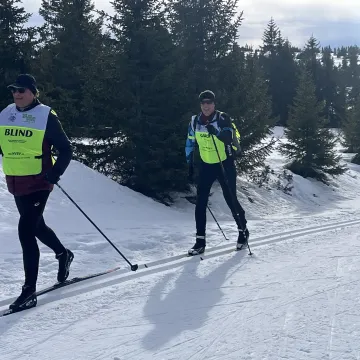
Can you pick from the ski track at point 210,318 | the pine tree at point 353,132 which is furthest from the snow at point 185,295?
the pine tree at point 353,132

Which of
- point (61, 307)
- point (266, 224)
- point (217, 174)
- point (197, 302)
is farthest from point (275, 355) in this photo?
point (266, 224)

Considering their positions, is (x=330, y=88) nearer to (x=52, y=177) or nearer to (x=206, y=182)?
(x=206, y=182)

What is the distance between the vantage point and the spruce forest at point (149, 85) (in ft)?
39.2

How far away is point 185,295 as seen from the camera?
498 cm

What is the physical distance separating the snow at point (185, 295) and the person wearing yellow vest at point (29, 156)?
64 centimetres

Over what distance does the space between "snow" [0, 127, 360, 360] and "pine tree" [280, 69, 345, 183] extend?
1347cm

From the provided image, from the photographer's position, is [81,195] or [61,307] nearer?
[61,307]

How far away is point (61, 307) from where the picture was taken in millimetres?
4625

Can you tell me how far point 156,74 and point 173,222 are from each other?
14.1 ft

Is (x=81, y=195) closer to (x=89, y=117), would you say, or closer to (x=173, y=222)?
(x=173, y=222)

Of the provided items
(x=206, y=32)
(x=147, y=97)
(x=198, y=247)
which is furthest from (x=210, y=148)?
(x=206, y=32)

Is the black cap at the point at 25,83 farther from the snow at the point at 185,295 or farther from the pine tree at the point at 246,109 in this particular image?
the pine tree at the point at 246,109

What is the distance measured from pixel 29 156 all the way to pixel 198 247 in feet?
9.89

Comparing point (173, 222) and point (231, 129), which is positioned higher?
point (231, 129)
